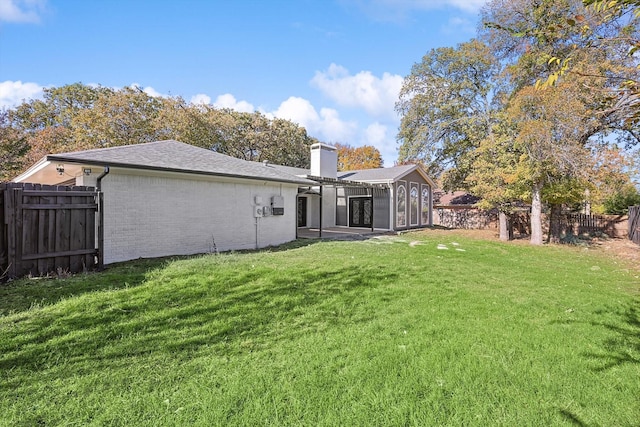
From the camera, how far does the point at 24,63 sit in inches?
661

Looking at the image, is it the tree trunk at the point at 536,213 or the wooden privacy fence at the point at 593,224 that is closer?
the tree trunk at the point at 536,213

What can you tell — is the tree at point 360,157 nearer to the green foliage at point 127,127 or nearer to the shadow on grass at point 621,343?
the green foliage at point 127,127

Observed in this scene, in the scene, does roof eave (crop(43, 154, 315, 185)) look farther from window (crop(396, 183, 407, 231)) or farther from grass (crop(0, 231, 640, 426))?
window (crop(396, 183, 407, 231))

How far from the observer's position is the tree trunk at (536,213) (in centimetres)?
1357

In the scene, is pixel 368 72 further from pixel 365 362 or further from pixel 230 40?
pixel 365 362

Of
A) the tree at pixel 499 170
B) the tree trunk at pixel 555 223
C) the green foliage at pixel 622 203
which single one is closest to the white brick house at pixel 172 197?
the tree at pixel 499 170

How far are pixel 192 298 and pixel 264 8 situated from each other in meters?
9.71

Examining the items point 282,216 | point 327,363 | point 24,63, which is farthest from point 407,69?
point 24,63

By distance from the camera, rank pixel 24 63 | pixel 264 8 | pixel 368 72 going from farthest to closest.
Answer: pixel 368 72 → pixel 24 63 → pixel 264 8

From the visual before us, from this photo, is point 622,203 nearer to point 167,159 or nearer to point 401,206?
point 401,206

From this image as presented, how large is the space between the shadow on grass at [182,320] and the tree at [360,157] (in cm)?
3474

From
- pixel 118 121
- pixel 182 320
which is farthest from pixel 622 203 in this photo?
pixel 118 121

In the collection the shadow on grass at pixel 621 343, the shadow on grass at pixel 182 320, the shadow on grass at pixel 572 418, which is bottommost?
the shadow on grass at pixel 572 418

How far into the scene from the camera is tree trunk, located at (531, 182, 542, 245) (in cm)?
1357
